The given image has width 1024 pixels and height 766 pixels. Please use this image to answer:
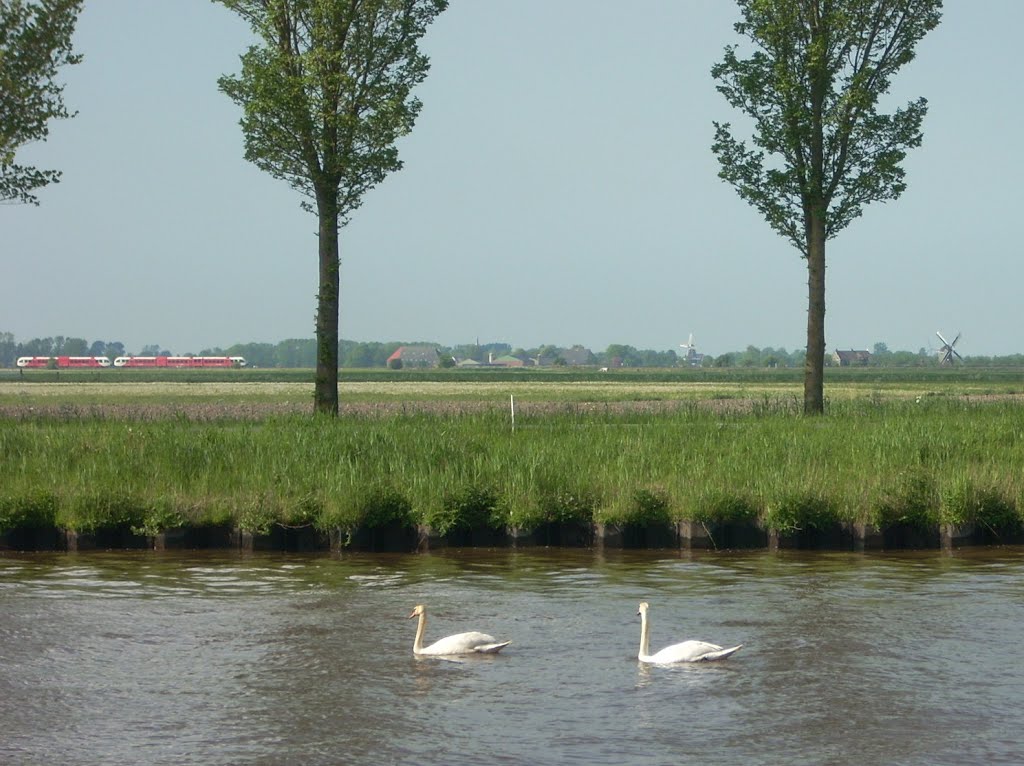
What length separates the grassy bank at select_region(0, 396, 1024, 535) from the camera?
70.7ft

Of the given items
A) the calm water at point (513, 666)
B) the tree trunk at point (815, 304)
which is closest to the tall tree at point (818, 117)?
the tree trunk at point (815, 304)

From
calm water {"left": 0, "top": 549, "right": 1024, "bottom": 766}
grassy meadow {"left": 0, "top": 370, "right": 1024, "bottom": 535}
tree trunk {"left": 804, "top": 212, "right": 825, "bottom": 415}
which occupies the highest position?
tree trunk {"left": 804, "top": 212, "right": 825, "bottom": 415}

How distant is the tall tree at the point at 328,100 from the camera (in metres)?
35.8

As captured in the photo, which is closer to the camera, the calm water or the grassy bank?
the calm water

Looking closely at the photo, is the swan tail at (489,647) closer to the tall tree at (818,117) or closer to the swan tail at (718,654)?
Answer: the swan tail at (718,654)

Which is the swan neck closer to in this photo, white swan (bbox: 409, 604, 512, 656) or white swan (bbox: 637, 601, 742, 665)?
white swan (bbox: 409, 604, 512, 656)

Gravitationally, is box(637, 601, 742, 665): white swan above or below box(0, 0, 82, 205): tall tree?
below

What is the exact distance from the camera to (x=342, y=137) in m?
36.7

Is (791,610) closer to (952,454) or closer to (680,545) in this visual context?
(680,545)

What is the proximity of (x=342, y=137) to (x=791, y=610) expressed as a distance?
23812 millimetres

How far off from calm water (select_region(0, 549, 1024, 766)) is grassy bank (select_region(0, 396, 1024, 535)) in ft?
5.53

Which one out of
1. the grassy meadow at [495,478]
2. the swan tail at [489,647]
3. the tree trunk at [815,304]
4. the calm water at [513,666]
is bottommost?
the calm water at [513,666]

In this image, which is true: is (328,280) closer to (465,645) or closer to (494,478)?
(494,478)

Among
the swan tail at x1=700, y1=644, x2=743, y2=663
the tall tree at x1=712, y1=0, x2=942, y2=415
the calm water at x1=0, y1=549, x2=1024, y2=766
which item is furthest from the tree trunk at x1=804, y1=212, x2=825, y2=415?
the swan tail at x1=700, y1=644, x2=743, y2=663
